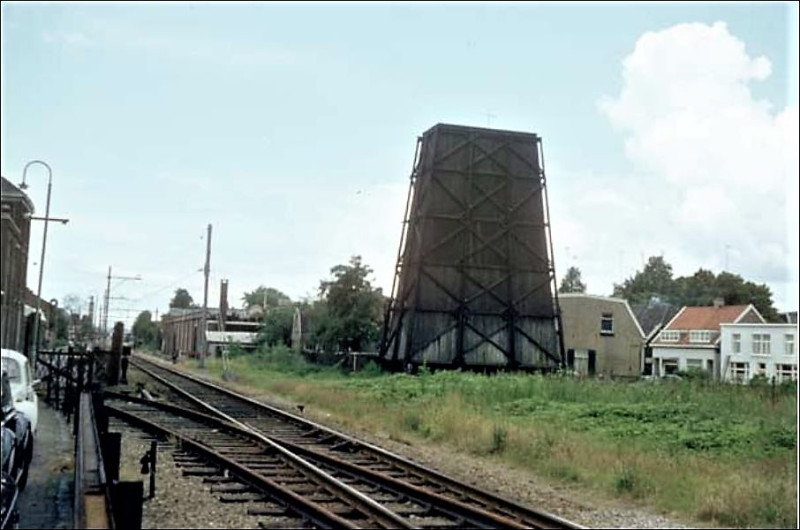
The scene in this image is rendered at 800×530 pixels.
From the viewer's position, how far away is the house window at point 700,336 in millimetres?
45906

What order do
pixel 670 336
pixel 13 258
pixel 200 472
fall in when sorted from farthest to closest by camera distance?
pixel 670 336 → pixel 200 472 → pixel 13 258

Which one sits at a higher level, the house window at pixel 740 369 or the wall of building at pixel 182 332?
the wall of building at pixel 182 332

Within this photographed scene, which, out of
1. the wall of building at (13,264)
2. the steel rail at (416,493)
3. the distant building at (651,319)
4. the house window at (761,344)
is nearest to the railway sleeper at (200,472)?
the steel rail at (416,493)

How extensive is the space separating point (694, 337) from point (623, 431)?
34523mm

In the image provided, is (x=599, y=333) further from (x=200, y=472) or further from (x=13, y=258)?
(x=13, y=258)

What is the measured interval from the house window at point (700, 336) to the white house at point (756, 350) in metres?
2.90

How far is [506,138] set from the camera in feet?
111

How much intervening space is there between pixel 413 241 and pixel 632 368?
19696 millimetres

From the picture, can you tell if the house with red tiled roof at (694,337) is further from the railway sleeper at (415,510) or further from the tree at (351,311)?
the railway sleeper at (415,510)

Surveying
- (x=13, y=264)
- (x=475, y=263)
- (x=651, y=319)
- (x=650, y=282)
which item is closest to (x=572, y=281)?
(x=650, y=282)

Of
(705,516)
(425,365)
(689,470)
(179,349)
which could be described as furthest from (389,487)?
(179,349)

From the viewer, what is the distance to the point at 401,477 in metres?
10.3

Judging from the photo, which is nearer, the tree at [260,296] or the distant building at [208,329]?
the distant building at [208,329]

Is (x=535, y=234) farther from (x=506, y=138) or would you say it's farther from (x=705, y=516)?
(x=705, y=516)
